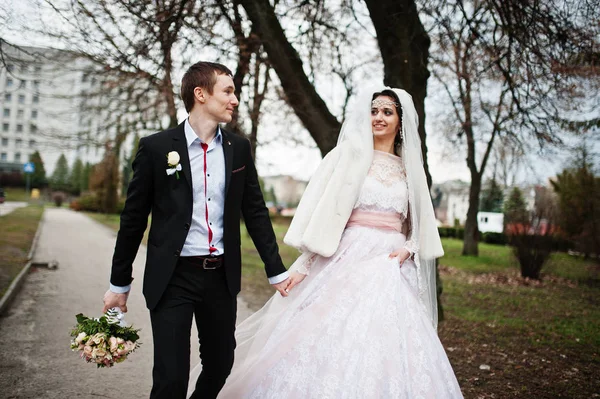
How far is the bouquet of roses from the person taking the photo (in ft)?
9.28

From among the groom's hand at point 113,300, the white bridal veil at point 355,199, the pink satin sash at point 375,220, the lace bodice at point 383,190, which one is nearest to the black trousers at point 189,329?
the groom's hand at point 113,300

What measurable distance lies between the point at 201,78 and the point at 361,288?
172 centimetres

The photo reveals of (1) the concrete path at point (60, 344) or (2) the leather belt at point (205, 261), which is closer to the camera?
(2) the leather belt at point (205, 261)

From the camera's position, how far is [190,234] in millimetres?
2986

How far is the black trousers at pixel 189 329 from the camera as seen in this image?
2791 millimetres

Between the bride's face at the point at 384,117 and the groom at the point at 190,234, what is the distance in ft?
4.38

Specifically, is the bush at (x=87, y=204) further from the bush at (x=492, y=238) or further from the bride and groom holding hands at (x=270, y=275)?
the bride and groom holding hands at (x=270, y=275)

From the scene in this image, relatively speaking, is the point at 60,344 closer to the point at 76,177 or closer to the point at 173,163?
the point at 173,163

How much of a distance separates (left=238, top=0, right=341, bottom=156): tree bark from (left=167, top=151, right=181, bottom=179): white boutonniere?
171 inches

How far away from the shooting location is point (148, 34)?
7.12 metres

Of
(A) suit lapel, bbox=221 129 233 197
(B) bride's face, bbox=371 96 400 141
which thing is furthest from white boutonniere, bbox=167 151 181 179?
(B) bride's face, bbox=371 96 400 141

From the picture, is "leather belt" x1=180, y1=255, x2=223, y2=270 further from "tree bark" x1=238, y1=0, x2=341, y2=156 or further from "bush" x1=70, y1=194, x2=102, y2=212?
"bush" x1=70, y1=194, x2=102, y2=212

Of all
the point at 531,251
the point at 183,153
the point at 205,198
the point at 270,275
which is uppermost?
the point at 183,153

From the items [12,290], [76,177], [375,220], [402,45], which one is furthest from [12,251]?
[76,177]
